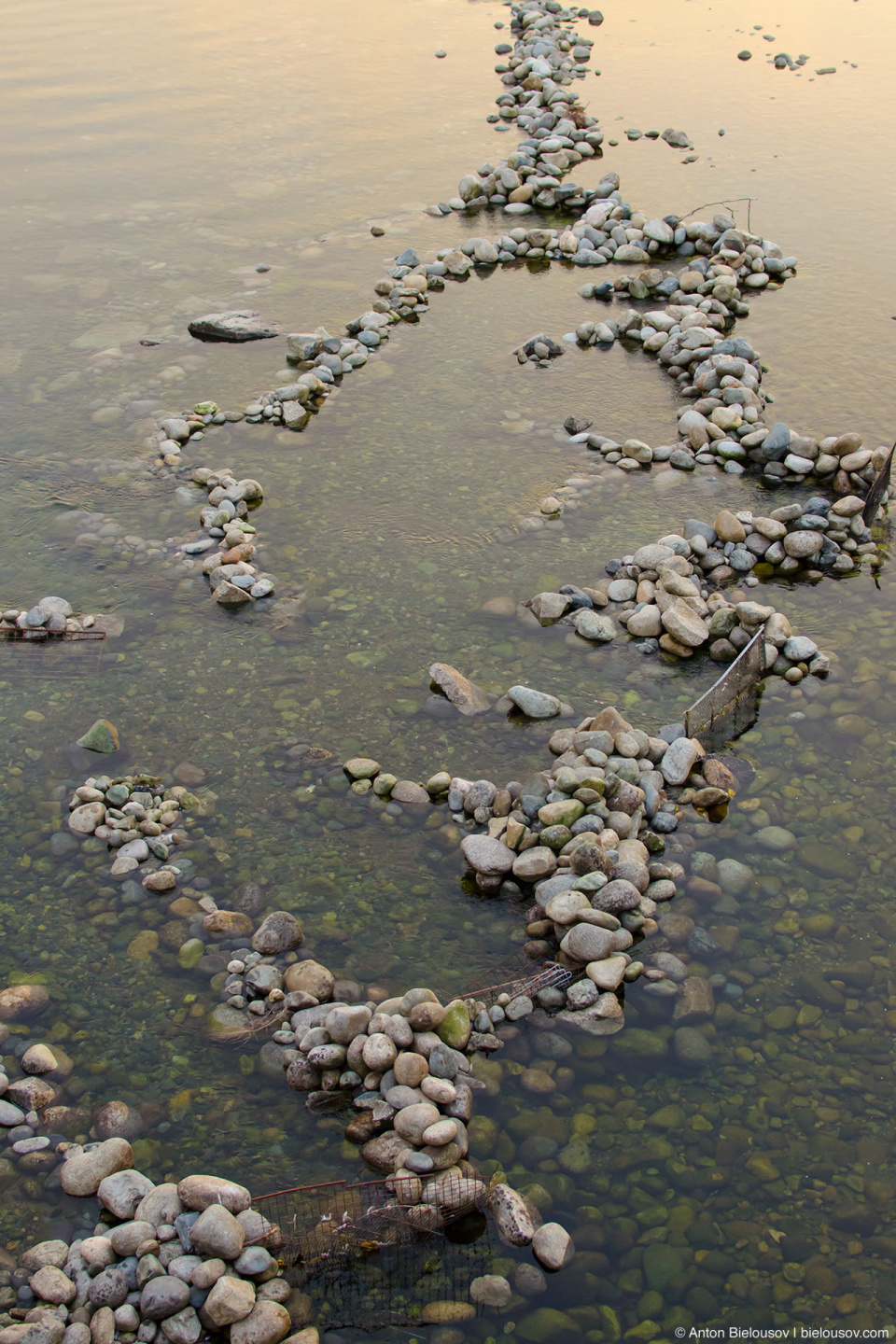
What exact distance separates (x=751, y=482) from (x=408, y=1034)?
656cm

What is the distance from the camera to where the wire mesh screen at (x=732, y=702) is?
7277mm

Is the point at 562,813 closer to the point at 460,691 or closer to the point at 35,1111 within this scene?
the point at 460,691

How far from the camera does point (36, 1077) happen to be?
548 cm

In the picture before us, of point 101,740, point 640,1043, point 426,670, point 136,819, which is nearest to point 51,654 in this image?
point 101,740

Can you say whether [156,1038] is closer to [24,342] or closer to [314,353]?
[314,353]

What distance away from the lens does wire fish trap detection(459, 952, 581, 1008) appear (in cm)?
581

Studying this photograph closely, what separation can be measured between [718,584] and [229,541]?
4.15m

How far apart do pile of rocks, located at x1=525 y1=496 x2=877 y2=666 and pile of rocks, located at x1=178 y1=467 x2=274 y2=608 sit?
7.58ft

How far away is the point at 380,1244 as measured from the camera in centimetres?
476

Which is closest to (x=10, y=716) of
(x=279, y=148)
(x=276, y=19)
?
(x=279, y=148)

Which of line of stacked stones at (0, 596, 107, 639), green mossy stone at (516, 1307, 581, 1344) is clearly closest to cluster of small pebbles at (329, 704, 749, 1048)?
green mossy stone at (516, 1307, 581, 1344)

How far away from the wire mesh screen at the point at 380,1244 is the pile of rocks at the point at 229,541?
16.2ft

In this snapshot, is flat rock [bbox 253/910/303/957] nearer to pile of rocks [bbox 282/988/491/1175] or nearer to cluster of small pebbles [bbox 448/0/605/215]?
pile of rocks [bbox 282/988/491/1175]

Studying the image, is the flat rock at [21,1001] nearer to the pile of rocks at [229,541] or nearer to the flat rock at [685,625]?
the pile of rocks at [229,541]
